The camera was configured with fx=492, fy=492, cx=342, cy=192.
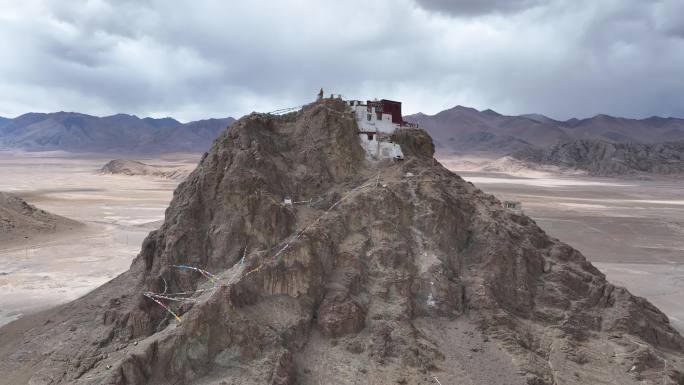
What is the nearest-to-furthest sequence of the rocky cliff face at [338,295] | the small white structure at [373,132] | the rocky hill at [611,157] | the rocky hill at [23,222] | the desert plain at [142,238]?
the rocky cliff face at [338,295]
the small white structure at [373,132]
the desert plain at [142,238]
the rocky hill at [23,222]
the rocky hill at [611,157]

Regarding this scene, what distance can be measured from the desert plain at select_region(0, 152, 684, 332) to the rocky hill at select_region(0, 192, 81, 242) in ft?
4.15

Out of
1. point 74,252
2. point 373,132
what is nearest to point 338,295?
point 373,132

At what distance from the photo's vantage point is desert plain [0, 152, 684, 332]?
31.7 metres

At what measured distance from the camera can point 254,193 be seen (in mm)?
18812

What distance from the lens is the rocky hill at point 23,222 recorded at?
45.2m

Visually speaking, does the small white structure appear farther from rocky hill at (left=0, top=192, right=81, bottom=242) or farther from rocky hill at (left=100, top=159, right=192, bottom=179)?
rocky hill at (left=100, top=159, right=192, bottom=179)

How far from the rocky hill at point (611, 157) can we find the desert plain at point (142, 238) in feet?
215

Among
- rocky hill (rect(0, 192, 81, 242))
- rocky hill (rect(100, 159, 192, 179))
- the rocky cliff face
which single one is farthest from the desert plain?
rocky hill (rect(100, 159, 192, 179))

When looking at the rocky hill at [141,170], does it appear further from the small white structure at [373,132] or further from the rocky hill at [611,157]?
the rocky hill at [611,157]

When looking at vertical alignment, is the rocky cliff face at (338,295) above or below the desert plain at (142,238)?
above

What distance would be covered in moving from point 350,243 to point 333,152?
16.1 feet

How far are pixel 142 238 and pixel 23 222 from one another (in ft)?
38.0

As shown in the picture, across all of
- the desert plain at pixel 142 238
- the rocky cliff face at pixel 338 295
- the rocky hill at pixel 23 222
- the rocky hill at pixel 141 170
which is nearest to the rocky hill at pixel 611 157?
the desert plain at pixel 142 238

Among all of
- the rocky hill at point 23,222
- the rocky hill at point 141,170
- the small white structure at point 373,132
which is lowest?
the rocky hill at point 23,222
